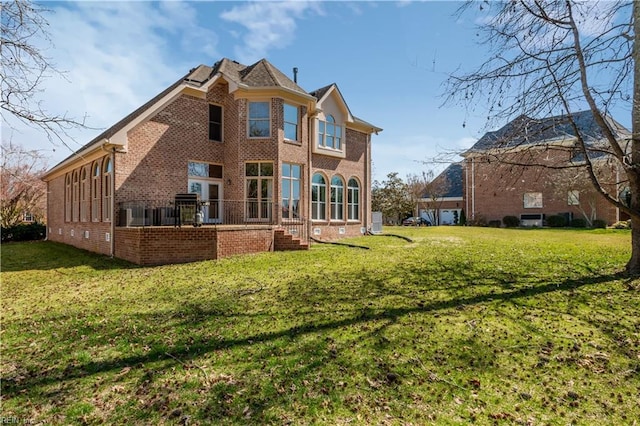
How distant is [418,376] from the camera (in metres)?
3.85

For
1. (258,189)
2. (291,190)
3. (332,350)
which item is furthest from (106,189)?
(332,350)

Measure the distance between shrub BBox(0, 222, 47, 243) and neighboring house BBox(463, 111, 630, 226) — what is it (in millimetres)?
27978

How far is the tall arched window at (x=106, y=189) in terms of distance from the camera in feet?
44.8

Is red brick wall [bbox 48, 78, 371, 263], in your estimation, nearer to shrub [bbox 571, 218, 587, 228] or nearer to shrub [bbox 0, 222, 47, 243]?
shrub [bbox 0, 222, 47, 243]

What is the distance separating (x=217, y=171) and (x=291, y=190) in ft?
11.4

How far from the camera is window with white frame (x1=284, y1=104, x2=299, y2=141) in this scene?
1502 cm

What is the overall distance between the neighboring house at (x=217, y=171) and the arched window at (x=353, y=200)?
102 cm

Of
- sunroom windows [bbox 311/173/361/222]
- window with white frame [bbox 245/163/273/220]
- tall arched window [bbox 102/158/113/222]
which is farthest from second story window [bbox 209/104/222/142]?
sunroom windows [bbox 311/173/361/222]

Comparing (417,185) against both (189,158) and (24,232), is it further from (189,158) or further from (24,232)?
(24,232)

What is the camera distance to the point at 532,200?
1205 inches

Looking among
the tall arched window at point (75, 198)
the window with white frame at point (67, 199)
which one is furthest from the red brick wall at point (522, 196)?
the window with white frame at point (67, 199)

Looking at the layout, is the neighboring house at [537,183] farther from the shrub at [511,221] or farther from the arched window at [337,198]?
the arched window at [337,198]

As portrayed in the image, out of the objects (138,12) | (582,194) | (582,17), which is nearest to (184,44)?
(138,12)

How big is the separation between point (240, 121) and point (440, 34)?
8.98 metres
